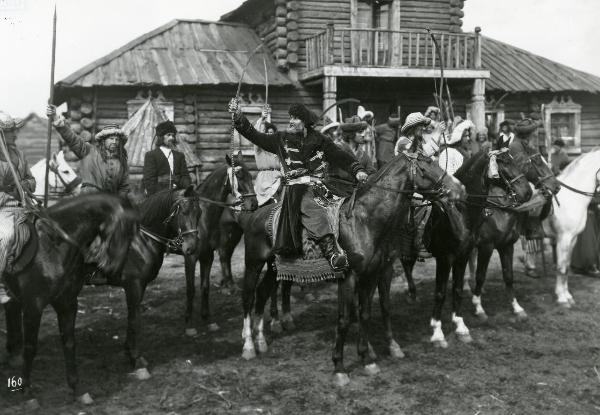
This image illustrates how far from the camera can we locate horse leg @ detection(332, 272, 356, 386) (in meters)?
5.48

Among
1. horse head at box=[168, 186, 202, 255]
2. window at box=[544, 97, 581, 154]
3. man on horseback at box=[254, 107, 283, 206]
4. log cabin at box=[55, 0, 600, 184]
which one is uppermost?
log cabin at box=[55, 0, 600, 184]

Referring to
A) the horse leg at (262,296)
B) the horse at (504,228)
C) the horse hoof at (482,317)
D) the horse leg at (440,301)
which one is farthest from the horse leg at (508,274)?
the horse leg at (262,296)

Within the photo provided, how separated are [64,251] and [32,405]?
51.8 inches

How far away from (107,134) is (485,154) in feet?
14.0

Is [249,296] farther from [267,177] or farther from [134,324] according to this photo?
[267,177]

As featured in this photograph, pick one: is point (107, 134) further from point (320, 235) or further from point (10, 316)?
point (320, 235)

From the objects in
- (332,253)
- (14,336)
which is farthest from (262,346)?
(14,336)

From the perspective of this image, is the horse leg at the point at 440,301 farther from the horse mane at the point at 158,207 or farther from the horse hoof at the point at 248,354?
the horse mane at the point at 158,207

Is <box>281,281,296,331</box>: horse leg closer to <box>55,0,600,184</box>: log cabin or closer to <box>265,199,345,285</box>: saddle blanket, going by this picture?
<box>265,199,345,285</box>: saddle blanket

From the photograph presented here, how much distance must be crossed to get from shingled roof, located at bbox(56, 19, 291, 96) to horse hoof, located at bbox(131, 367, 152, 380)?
1036 centimetres

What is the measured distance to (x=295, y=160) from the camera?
558 cm

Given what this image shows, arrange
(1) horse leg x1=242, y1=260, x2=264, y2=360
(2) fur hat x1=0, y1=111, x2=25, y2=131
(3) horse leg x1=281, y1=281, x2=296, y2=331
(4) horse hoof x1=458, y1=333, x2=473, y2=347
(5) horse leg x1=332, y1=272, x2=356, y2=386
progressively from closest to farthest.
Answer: (2) fur hat x1=0, y1=111, x2=25, y2=131
(5) horse leg x1=332, y1=272, x2=356, y2=386
(1) horse leg x1=242, y1=260, x2=264, y2=360
(4) horse hoof x1=458, y1=333, x2=473, y2=347
(3) horse leg x1=281, y1=281, x2=296, y2=331

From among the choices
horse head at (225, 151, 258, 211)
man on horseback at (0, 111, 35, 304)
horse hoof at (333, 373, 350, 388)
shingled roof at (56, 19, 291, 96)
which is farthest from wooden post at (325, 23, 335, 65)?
horse hoof at (333, 373, 350, 388)

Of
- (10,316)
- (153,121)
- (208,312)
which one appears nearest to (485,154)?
(208,312)
